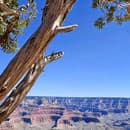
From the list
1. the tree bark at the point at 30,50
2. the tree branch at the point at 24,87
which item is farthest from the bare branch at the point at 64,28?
the tree branch at the point at 24,87

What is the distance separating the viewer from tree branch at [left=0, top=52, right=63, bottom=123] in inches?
270

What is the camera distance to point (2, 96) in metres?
6.66

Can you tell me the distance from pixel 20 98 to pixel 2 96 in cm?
48

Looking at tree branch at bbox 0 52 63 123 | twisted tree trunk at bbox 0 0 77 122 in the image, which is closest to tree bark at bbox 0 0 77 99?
twisted tree trunk at bbox 0 0 77 122

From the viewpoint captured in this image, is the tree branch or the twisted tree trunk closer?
the twisted tree trunk

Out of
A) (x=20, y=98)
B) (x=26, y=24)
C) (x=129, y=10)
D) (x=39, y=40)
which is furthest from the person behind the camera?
(x=26, y=24)

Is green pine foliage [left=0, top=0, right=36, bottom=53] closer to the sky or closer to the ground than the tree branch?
closer to the sky

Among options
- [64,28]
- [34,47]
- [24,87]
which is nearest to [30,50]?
[34,47]

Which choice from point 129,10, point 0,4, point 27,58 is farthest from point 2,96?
point 129,10

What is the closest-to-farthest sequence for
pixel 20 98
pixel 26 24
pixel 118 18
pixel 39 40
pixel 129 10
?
pixel 39 40 < pixel 20 98 < pixel 129 10 < pixel 118 18 < pixel 26 24

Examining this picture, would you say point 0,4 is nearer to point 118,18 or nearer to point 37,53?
point 37,53

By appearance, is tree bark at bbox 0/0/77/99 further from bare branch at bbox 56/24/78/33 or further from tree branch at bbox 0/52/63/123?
tree branch at bbox 0/52/63/123

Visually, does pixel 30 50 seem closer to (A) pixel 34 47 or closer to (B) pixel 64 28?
(A) pixel 34 47

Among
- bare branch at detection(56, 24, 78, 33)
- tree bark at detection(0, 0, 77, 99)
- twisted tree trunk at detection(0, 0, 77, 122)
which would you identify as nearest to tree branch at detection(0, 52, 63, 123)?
twisted tree trunk at detection(0, 0, 77, 122)
